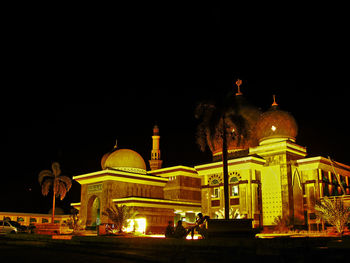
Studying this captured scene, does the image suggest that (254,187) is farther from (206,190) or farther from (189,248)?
(189,248)

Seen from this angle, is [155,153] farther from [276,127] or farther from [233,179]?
[276,127]

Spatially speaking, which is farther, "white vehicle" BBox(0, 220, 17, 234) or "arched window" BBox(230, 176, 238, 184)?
"arched window" BBox(230, 176, 238, 184)

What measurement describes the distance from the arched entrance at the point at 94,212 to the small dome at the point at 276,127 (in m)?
19.8

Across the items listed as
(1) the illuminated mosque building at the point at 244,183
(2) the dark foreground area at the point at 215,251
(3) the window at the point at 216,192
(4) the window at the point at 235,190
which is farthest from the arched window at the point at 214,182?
(2) the dark foreground area at the point at 215,251

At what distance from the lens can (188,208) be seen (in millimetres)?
44062

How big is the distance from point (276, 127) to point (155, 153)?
66.7ft

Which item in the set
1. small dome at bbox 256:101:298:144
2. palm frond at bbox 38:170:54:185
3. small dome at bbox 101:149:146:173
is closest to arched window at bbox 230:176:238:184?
small dome at bbox 256:101:298:144

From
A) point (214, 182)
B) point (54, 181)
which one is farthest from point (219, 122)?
point (54, 181)

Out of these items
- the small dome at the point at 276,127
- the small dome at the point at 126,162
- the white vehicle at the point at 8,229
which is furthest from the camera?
the small dome at the point at 126,162

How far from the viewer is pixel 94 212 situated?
44.7 metres

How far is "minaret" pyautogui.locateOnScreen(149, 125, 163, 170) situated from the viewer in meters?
53.0

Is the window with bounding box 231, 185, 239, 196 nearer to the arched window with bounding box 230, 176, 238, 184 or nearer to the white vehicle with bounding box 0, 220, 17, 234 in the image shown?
the arched window with bounding box 230, 176, 238, 184

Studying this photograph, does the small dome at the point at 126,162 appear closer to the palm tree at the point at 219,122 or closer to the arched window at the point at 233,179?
the arched window at the point at 233,179

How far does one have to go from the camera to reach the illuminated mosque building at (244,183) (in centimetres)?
3522
